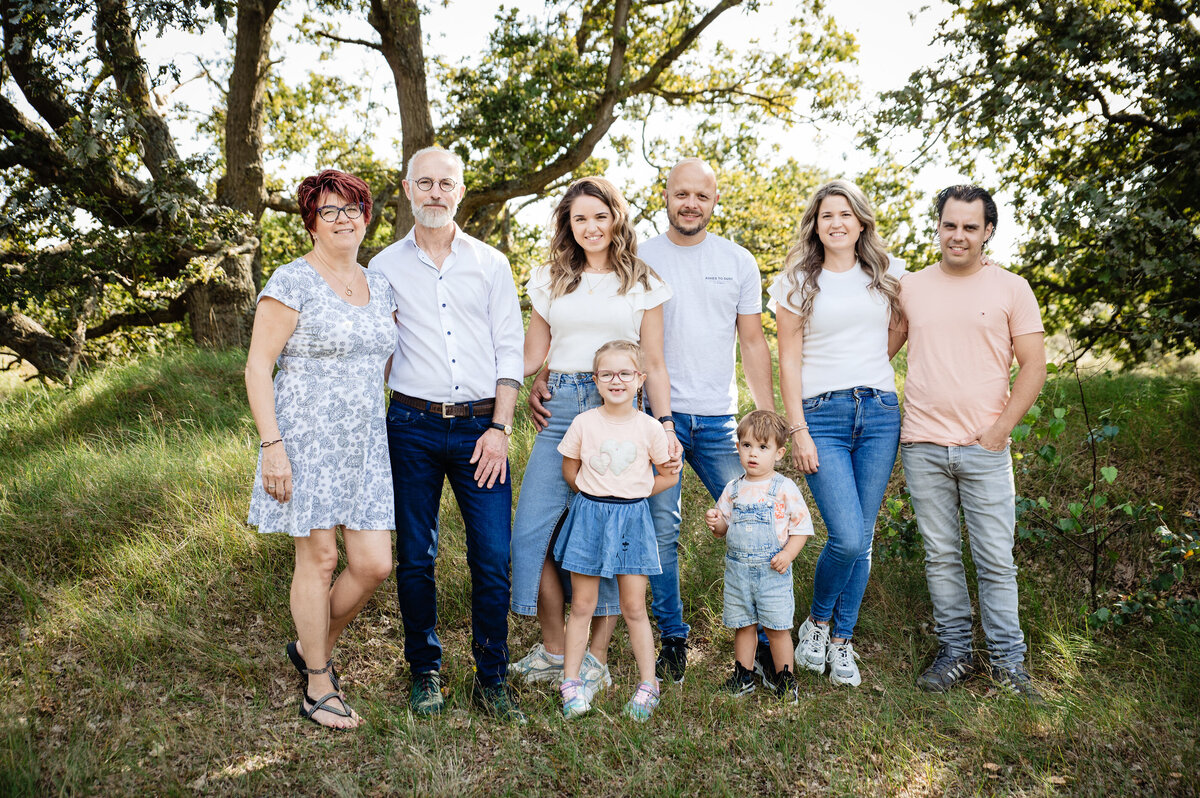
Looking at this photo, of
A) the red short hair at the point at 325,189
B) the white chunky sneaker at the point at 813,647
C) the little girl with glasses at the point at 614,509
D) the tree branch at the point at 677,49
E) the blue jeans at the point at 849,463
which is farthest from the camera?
the tree branch at the point at 677,49

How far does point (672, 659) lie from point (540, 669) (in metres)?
0.64

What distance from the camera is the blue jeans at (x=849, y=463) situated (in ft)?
11.9

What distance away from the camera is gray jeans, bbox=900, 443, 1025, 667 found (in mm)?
3627

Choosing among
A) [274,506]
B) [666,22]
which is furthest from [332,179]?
[666,22]

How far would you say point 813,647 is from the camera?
386cm

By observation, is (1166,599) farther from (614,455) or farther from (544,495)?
(544,495)

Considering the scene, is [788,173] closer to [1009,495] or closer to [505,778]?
[1009,495]

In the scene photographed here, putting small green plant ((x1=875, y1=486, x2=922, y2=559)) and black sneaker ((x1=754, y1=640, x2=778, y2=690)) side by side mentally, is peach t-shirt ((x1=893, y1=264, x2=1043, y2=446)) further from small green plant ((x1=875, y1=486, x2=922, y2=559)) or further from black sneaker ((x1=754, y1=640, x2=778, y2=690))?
black sneaker ((x1=754, y1=640, x2=778, y2=690))

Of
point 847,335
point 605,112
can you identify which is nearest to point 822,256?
point 847,335

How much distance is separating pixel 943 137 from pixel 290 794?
6.47 m

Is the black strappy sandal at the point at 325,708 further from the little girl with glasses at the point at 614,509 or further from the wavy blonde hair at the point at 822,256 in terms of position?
the wavy blonde hair at the point at 822,256

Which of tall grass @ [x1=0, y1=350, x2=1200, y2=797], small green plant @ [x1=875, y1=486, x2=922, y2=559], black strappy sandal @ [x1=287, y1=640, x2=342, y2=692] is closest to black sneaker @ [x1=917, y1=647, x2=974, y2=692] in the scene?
tall grass @ [x1=0, y1=350, x2=1200, y2=797]

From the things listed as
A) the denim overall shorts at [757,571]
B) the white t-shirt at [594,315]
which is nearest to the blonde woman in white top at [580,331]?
the white t-shirt at [594,315]

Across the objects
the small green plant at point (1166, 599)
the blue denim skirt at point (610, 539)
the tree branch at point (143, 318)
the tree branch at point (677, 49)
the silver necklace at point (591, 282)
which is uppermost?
the tree branch at point (677, 49)
